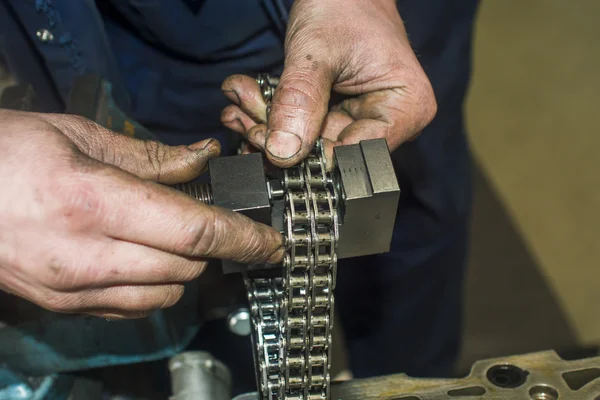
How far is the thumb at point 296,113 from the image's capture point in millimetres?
1058

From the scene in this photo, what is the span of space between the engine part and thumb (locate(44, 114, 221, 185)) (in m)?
0.36

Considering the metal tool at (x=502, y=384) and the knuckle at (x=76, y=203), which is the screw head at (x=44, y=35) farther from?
the metal tool at (x=502, y=384)

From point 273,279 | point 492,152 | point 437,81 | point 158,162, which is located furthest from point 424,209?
point 492,152

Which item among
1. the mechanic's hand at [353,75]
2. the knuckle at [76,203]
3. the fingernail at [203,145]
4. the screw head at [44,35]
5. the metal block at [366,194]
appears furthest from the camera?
the screw head at [44,35]

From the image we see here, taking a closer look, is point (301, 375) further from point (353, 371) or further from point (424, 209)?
point (353, 371)

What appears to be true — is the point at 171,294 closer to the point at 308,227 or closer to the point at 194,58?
the point at 308,227

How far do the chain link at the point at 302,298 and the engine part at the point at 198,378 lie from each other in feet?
0.43

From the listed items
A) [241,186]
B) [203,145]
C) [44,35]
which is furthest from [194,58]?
[241,186]

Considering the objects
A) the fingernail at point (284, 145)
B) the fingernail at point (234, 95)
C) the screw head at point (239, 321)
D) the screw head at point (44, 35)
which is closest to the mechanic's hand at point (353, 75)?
the fingernail at point (234, 95)

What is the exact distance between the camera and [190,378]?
1180mm

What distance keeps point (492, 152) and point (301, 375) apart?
2.47m

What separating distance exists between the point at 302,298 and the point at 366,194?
0.19 metres

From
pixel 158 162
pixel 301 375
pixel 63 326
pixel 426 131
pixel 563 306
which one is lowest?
pixel 563 306

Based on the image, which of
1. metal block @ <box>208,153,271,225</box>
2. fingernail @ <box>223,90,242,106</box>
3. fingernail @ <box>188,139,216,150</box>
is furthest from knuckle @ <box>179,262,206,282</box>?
fingernail @ <box>223,90,242,106</box>
